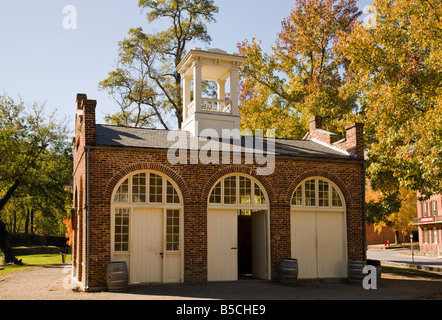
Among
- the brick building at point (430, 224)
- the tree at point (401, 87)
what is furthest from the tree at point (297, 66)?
the brick building at point (430, 224)

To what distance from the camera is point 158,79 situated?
3569 centimetres

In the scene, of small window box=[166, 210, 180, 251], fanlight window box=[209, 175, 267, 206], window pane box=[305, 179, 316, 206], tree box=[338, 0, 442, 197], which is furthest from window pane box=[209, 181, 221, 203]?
tree box=[338, 0, 442, 197]

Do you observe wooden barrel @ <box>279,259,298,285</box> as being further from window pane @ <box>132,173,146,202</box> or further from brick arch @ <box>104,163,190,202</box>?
window pane @ <box>132,173,146,202</box>

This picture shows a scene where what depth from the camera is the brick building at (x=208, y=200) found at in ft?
49.2

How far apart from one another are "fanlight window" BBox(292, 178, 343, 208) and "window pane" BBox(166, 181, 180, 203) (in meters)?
4.38

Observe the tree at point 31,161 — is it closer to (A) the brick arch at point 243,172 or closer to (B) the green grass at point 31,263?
(B) the green grass at point 31,263

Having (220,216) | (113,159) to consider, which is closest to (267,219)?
(220,216)

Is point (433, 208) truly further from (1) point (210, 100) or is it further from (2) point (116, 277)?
(2) point (116, 277)

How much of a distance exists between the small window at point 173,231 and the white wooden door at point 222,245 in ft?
3.55

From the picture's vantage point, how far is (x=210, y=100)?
19625mm

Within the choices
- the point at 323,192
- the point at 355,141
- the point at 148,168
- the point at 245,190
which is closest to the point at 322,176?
the point at 323,192

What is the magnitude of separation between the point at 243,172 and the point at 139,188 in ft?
12.0

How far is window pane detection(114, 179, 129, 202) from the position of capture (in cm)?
1514

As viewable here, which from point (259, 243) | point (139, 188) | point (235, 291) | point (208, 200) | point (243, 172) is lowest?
point (235, 291)
